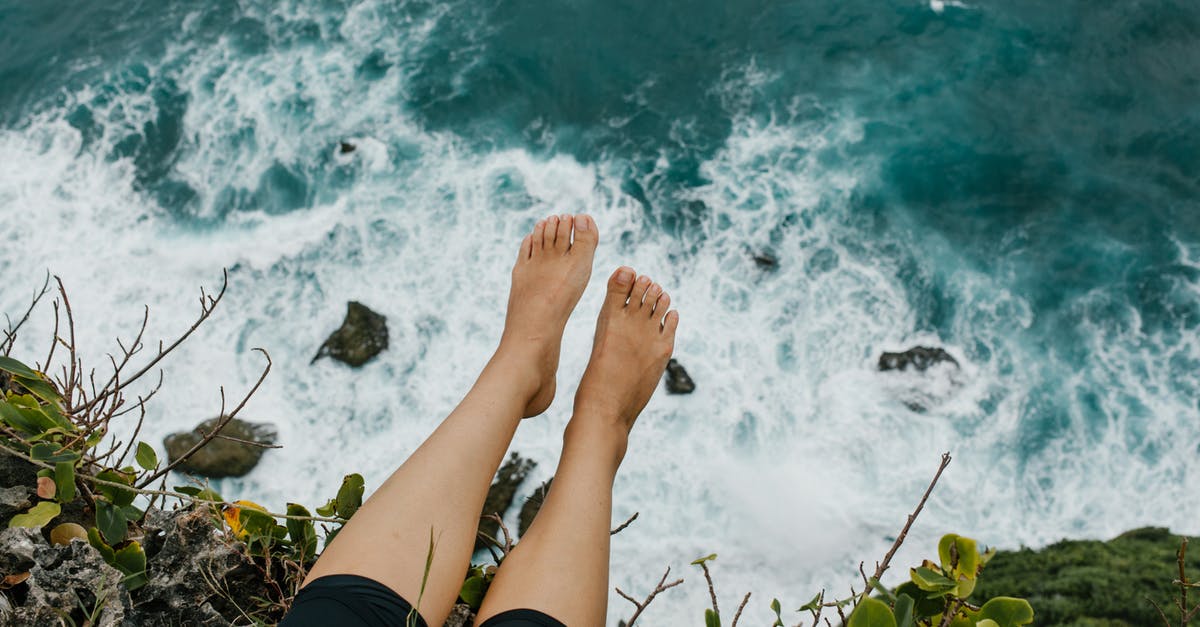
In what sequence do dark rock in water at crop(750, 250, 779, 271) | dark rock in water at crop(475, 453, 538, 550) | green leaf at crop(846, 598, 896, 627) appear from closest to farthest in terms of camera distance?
1. green leaf at crop(846, 598, 896, 627)
2. dark rock in water at crop(475, 453, 538, 550)
3. dark rock in water at crop(750, 250, 779, 271)

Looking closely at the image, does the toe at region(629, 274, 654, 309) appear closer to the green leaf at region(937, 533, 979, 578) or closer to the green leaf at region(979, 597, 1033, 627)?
the green leaf at region(937, 533, 979, 578)

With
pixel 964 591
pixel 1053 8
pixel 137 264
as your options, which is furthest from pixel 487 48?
pixel 964 591

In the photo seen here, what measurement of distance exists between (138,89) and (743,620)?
7399 millimetres

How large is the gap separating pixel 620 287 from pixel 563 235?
0.34 metres

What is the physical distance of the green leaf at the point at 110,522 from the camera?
1.74 meters

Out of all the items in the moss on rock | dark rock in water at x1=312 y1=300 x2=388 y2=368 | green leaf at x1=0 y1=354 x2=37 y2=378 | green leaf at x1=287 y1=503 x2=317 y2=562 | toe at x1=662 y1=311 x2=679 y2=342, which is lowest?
the moss on rock

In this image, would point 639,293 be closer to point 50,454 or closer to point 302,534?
point 302,534

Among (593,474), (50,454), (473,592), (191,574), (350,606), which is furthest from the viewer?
(593,474)

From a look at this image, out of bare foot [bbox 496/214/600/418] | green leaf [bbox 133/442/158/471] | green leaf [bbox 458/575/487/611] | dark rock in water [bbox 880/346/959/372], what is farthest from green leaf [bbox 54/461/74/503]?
dark rock in water [bbox 880/346/959/372]

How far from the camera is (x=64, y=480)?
171 centimetres

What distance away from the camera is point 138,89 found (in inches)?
320

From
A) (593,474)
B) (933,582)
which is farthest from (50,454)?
(933,582)

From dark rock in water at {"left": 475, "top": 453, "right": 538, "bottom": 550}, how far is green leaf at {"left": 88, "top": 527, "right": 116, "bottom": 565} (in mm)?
3856

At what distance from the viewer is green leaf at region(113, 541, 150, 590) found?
68.7 inches
